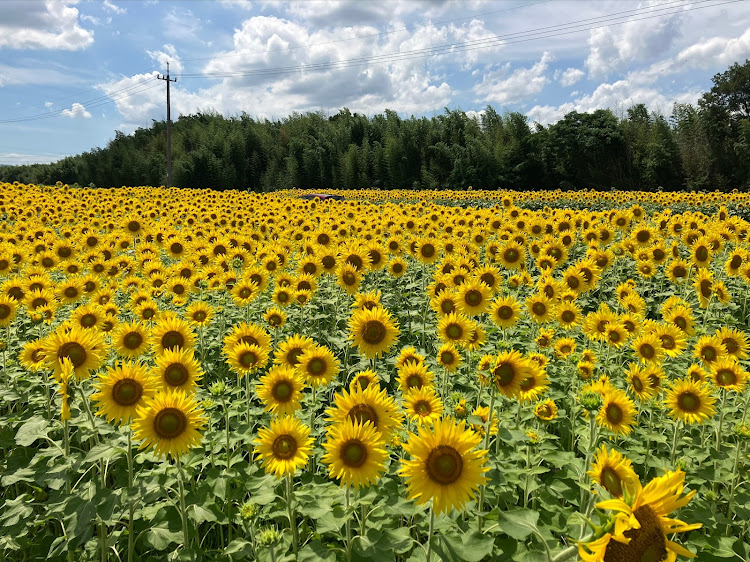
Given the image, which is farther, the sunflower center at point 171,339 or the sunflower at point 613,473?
the sunflower center at point 171,339

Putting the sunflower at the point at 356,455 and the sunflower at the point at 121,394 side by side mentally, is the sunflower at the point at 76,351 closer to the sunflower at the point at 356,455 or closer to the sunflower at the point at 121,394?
the sunflower at the point at 121,394

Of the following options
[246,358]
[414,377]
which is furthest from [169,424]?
[414,377]

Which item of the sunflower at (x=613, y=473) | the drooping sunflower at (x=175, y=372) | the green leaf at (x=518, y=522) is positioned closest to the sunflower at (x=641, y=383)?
the sunflower at (x=613, y=473)

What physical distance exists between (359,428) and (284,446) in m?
0.47

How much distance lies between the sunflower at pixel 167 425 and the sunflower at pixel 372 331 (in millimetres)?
1426

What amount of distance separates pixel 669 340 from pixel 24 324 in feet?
24.0

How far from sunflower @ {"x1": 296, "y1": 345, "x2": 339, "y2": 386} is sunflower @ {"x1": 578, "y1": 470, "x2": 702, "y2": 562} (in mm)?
2014

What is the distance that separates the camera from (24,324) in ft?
19.4

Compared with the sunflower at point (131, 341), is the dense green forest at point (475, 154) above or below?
above

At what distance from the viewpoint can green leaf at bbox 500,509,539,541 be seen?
194 centimetres

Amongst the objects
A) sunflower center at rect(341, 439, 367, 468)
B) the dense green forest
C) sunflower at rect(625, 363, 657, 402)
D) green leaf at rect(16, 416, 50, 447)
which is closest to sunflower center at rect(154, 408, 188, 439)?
sunflower center at rect(341, 439, 367, 468)

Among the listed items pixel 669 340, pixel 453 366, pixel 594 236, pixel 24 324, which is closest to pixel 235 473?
pixel 453 366

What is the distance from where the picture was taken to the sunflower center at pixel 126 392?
8.17 ft

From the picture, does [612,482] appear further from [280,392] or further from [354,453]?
[280,392]
